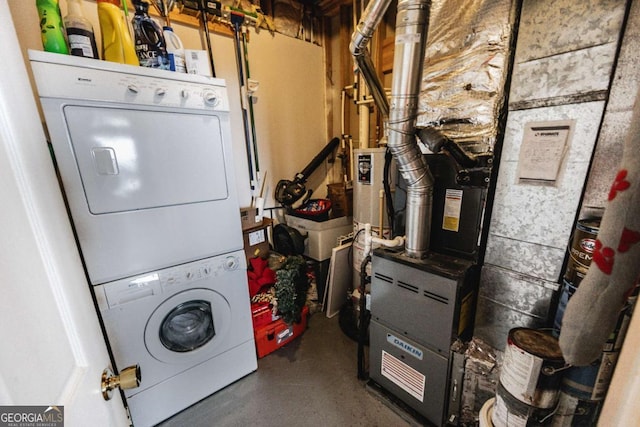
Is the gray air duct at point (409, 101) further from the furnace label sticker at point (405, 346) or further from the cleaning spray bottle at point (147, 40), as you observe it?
the cleaning spray bottle at point (147, 40)

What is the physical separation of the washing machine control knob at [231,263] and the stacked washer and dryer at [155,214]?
1 cm

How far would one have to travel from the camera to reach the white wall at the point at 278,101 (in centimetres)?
215

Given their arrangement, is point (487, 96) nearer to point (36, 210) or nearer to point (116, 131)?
point (36, 210)

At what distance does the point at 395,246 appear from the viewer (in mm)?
1459

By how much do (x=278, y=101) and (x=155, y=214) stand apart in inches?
68.7

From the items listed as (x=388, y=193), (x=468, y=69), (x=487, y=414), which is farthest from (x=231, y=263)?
(x=468, y=69)

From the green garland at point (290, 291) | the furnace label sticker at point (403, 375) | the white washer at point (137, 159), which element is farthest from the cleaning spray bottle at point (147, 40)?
the furnace label sticker at point (403, 375)

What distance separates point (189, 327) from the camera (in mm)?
1443

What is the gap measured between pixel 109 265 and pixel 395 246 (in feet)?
4.76

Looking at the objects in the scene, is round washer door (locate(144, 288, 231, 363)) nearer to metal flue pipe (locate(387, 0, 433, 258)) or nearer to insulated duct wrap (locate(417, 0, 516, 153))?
metal flue pipe (locate(387, 0, 433, 258))

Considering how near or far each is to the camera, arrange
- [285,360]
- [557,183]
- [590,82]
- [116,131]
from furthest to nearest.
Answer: [285,360] < [116,131] < [557,183] < [590,82]

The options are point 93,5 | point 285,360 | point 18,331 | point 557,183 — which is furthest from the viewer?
point 285,360

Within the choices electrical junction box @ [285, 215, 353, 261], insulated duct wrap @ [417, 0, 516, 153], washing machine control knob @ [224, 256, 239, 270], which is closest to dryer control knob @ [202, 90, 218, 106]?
washing machine control knob @ [224, 256, 239, 270]

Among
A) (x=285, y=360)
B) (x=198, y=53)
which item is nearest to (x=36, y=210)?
(x=198, y=53)
